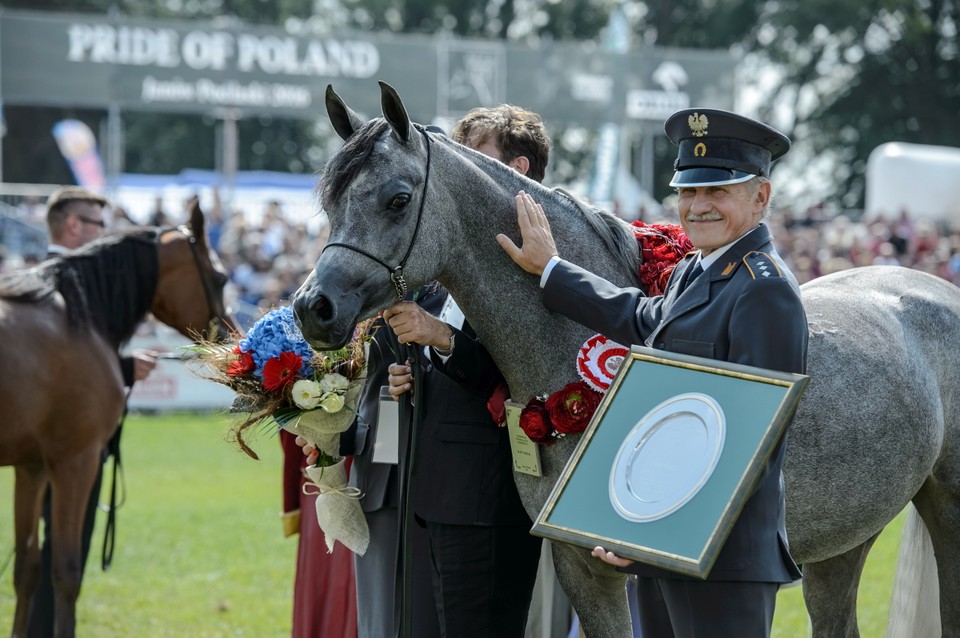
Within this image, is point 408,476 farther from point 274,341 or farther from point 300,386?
point 274,341

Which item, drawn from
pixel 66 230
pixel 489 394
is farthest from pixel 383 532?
pixel 66 230

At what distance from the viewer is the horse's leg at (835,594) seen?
4660 millimetres

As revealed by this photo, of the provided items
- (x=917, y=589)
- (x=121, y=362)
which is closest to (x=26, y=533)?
(x=121, y=362)

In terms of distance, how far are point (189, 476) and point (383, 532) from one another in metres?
9.11

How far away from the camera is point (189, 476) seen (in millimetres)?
12492

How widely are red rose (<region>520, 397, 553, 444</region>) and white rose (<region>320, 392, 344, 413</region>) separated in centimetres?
67

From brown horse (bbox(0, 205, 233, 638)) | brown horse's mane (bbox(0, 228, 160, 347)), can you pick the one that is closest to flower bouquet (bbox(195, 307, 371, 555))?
brown horse (bbox(0, 205, 233, 638))

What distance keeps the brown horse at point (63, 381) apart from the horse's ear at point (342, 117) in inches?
98.6

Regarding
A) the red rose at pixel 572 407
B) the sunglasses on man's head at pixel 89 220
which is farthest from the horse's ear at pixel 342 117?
the sunglasses on man's head at pixel 89 220

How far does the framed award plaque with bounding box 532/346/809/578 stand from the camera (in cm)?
252

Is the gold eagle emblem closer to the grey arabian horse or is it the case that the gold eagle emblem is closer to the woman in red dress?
the grey arabian horse

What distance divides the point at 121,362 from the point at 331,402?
3.17 metres

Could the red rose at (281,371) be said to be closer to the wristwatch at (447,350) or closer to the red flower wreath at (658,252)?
the wristwatch at (447,350)

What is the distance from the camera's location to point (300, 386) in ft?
12.0
